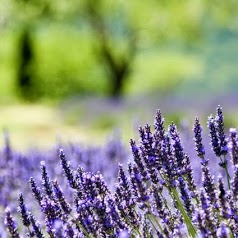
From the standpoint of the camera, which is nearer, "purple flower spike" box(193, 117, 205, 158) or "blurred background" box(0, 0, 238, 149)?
"purple flower spike" box(193, 117, 205, 158)

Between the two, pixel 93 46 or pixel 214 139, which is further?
pixel 93 46

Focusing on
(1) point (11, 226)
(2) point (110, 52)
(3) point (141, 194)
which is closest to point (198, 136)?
(3) point (141, 194)

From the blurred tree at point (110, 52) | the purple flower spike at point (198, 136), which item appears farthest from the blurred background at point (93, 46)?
the purple flower spike at point (198, 136)

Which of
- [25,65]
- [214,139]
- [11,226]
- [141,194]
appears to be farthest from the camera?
[25,65]

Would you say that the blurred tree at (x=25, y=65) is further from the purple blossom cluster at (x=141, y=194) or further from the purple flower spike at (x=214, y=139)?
the purple flower spike at (x=214, y=139)

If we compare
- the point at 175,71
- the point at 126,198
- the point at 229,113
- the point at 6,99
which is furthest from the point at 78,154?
the point at 175,71

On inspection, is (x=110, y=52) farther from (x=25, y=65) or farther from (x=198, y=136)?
(x=198, y=136)

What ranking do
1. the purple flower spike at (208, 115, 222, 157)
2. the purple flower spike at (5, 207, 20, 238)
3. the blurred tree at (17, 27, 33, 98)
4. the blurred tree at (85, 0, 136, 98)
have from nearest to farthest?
the purple flower spike at (5, 207, 20, 238) < the purple flower spike at (208, 115, 222, 157) < the blurred tree at (85, 0, 136, 98) < the blurred tree at (17, 27, 33, 98)

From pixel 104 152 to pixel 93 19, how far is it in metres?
16.9

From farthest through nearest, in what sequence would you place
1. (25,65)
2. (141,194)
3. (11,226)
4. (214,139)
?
1. (25,65)
2. (214,139)
3. (141,194)
4. (11,226)

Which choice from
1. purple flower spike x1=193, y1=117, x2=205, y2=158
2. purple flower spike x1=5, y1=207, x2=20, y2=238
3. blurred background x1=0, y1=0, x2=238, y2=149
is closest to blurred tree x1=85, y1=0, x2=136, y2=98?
blurred background x1=0, y1=0, x2=238, y2=149

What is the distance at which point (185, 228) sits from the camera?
7.98ft

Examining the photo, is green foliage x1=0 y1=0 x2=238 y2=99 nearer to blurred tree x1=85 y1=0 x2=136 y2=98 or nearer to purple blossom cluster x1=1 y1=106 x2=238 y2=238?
blurred tree x1=85 y1=0 x2=136 y2=98

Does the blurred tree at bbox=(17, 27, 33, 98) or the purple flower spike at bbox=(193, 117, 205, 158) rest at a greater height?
the blurred tree at bbox=(17, 27, 33, 98)
